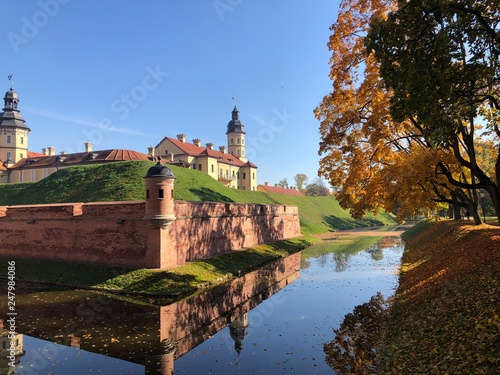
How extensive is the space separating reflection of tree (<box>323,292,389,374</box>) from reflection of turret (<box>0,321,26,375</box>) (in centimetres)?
→ 750

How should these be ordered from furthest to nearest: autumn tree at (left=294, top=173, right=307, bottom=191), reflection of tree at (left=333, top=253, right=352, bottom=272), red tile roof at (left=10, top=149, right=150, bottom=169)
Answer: autumn tree at (left=294, top=173, right=307, bottom=191), red tile roof at (left=10, top=149, right=150, bottom=169), reflection of tree at (left=333, top=253, right=352, bottom=272)

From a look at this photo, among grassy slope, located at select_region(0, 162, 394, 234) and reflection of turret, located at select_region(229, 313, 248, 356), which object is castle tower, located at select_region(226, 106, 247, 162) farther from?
reflection of turret, located at select_region(229, 313, 248, 356)

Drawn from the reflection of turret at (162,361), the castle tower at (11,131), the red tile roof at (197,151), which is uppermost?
the castle tower at (11,131)

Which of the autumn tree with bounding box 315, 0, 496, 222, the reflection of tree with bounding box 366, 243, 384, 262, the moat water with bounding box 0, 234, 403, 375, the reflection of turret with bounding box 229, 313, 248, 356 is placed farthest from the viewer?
the reflection of tree with bounding box 366, 243, 384, 262

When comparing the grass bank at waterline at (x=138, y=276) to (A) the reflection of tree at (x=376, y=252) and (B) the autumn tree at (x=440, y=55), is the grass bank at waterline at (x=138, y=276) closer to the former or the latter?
(A) the reflection of tree at (x=376, y=252)

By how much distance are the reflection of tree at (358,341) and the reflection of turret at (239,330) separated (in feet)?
7.65

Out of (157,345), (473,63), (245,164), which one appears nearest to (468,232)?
(473,63)

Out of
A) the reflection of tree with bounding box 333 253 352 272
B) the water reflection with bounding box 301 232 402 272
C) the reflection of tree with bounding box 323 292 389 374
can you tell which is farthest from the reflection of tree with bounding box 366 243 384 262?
the reflection of tree with bounding box 323 292 389 374

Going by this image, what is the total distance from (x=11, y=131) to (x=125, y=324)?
66.2 metres

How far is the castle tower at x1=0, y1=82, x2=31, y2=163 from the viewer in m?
63.6

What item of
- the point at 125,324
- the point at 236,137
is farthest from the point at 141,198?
the point at 236,137

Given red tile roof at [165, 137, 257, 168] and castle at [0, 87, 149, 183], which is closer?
castle at [0, 87, 149, 183]

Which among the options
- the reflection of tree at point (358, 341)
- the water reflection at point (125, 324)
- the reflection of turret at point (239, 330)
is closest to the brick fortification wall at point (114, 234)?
the water reflection at point (125, 324)

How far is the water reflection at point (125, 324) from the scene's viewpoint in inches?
363
